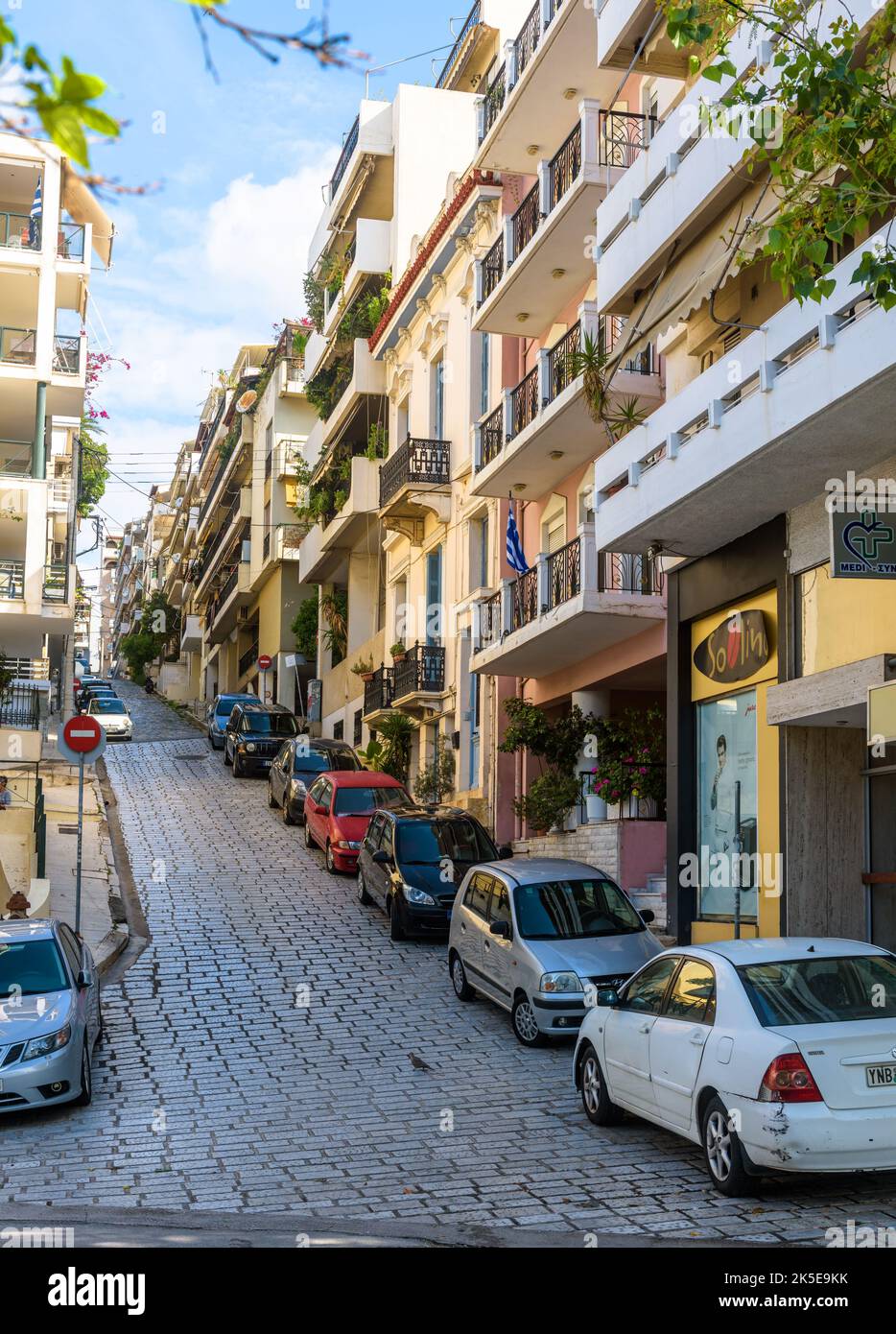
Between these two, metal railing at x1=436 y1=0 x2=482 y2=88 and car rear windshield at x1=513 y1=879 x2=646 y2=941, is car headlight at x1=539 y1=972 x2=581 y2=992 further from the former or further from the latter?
metal railing at x1=436 y1=0 x2=482 y2=88

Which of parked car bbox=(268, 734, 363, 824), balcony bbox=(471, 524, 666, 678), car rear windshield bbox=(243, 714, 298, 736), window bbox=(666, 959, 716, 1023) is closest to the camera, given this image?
window bbox=(666, 959, 716, 1023)

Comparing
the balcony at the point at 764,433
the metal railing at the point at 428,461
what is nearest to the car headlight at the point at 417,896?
the balcony at the point at 764,433

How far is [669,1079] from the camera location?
959 cm

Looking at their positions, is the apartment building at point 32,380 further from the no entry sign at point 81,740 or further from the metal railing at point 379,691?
the no entry sign at point 81,740

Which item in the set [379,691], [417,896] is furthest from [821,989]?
[379,691]

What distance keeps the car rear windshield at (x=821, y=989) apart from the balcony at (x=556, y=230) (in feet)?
45.3

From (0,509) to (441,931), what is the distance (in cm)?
1760

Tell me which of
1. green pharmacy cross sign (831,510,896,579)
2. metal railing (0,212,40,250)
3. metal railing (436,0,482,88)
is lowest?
green pharmacy cross sign (831,510,896,579)

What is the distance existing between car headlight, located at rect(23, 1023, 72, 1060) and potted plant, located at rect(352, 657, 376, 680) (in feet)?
84.1

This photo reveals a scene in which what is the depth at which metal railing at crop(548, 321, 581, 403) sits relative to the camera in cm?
2214

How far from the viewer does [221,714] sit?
50.8 metres

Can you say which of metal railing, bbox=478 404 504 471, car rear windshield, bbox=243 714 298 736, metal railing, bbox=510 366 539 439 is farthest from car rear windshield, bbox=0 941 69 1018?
car rear windshield, bbox=243 714 298 736
